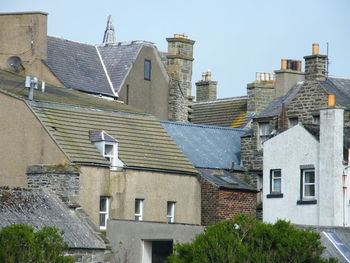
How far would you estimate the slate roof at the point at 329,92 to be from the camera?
6575cm

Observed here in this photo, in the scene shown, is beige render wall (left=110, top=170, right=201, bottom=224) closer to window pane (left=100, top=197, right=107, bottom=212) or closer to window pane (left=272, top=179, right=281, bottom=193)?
window pane (left=100, top=197, right=107, bottom=212)

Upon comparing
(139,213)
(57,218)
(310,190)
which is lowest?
A: (57,218)

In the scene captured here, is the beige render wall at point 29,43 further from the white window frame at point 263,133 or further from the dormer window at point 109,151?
the dormer window at point 109,151

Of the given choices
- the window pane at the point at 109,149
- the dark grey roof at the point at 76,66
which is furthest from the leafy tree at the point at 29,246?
the dark grey roof at the point at 76,66

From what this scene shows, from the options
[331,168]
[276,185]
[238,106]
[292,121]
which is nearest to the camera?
[331,168]

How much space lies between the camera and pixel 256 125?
68375mm

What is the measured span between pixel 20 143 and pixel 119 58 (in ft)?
60.2

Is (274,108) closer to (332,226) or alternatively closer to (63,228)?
(332,226)

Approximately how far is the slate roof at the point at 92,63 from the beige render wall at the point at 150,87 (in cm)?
53

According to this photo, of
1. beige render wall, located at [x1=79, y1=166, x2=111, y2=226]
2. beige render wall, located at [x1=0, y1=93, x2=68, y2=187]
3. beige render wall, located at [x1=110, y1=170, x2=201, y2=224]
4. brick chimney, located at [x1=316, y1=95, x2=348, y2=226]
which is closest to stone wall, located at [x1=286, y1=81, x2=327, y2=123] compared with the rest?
brick chimney, located at [x1=316, y1=95, x2=348, y2=226]

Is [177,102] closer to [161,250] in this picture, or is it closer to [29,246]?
[161,250]

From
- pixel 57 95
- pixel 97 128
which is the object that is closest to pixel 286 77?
pixel 57 95

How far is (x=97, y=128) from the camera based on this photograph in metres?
61.2

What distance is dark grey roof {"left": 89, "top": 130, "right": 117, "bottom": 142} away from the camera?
59.9m
